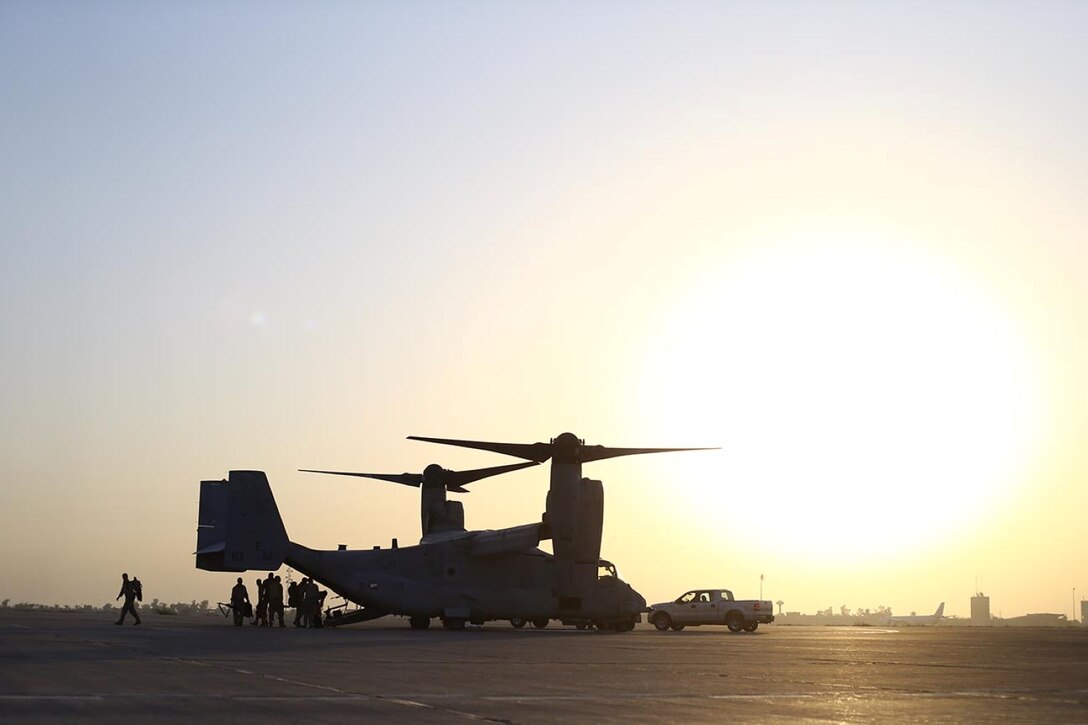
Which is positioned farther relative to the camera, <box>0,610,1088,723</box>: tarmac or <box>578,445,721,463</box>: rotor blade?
<box>578,445,721,463</box>: rotor blade

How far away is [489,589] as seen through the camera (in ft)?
153

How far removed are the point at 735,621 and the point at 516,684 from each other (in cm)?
3489

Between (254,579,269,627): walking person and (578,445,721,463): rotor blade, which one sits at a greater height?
(578,445,721,463): rotor blade

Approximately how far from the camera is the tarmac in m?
12.9

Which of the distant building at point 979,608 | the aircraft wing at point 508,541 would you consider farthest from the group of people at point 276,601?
the distant building at point 979,608

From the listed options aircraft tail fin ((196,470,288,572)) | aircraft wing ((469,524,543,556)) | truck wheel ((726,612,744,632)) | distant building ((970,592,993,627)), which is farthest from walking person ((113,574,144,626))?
distant building ((970,592,993,627))

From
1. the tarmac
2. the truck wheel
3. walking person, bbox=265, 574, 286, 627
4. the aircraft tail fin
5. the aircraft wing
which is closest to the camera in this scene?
the tarmac

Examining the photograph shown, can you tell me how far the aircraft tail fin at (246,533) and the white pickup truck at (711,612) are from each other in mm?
16426

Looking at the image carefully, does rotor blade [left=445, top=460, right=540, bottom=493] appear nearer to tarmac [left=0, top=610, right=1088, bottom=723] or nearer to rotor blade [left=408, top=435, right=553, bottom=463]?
rotor blade [left=408, top=435, right=553, bottom=463]

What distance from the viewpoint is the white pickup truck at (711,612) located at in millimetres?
50500

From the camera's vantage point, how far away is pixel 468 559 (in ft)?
152

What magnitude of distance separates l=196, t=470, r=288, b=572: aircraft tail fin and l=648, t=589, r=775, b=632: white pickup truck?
53.9ft

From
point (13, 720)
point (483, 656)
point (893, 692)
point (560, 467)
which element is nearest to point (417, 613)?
point (560, 467)

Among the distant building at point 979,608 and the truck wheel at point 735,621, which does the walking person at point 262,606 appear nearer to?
the truck wheel at point 735,621
